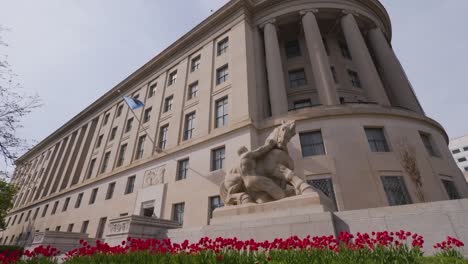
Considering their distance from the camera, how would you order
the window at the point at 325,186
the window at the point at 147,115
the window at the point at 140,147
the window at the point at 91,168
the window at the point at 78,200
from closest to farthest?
the window at the point at 325,186
the window at the point at 140,147
the window at the point at 147,115
the window at the point at 78,200
the window at the point at 91,168

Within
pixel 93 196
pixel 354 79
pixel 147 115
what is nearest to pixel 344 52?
pixel 354 79

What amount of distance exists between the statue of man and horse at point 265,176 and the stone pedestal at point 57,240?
14955 mm

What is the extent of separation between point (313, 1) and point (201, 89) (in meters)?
14.0

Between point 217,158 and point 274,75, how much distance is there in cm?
850

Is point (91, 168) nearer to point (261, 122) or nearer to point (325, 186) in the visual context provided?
point (261, 122)

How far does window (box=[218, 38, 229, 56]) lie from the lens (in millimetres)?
23297

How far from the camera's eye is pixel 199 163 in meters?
18.1

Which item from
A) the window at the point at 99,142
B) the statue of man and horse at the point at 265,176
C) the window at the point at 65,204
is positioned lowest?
the statue of man and horse at the point at 265,176

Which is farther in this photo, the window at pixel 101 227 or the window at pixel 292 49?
the window at pixel 292 49

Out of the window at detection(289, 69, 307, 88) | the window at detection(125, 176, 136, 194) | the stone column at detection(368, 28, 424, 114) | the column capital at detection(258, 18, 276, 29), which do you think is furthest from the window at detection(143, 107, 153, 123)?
the stone column at detection(368, 28, 424, 114)

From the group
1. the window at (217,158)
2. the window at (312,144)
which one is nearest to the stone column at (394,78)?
the window at (312,144)

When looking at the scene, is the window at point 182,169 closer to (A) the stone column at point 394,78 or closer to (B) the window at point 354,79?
(B) the window at point 354,79

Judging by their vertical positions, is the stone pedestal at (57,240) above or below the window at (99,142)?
below

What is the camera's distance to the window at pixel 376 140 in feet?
48.2
